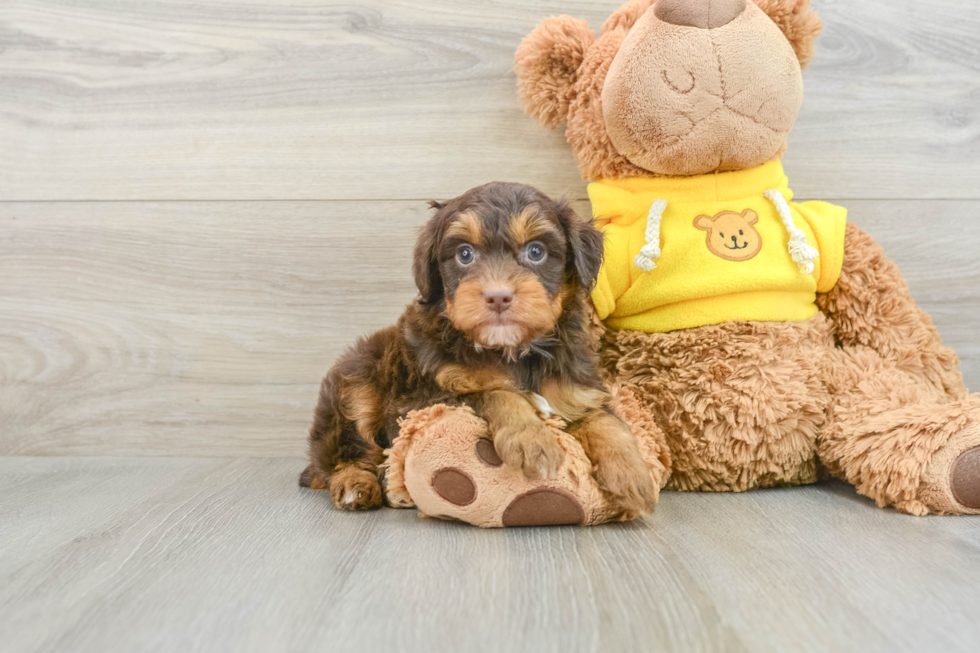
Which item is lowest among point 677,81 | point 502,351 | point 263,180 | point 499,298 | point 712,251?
point 502,351

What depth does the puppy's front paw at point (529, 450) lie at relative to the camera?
4.96 feet

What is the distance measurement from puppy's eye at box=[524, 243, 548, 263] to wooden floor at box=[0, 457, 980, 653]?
65 cm

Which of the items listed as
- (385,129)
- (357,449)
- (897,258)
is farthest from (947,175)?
(357,449)

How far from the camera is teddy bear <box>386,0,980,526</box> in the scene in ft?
6.05

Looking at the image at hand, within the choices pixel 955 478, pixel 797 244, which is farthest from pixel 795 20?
pixel 955 478

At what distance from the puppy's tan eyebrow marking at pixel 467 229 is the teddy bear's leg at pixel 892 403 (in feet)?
3.59

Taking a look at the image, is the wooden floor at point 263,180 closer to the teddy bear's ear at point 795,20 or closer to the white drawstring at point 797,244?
the teddy bear's ear at point 795,20

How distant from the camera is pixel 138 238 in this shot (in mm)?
2533

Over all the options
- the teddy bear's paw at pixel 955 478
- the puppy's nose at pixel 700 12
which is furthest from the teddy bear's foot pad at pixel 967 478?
the puppy's nose at pixel 700 12

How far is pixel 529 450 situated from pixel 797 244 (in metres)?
1.02

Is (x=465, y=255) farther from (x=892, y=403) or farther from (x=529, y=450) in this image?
(x=892, y=403)

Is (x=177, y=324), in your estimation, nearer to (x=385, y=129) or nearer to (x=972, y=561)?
(x=385, y=129)

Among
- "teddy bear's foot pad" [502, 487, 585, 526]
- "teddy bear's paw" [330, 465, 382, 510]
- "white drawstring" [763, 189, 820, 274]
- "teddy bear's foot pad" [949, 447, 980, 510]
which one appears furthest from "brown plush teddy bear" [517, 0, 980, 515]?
"teddy bear's paw" [330, 465, 382, 510]

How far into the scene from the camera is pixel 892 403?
6.06 ft
